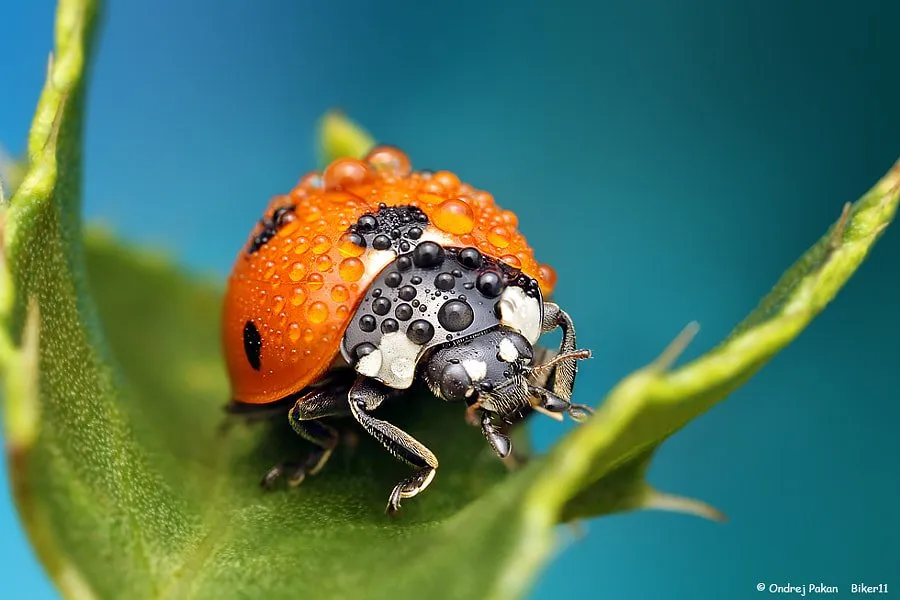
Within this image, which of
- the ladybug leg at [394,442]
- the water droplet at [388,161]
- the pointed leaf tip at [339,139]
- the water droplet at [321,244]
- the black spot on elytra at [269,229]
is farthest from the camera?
the pointed leaf tip at [339,139]

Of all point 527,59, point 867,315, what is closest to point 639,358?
point 867,315

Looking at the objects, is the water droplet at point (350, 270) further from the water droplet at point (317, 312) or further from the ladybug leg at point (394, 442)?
the ladybug leg at point (394, 442)

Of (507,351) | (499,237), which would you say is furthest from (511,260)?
(507,351)

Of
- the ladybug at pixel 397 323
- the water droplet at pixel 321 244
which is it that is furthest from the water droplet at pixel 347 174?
the water droplet at pixel 321 244

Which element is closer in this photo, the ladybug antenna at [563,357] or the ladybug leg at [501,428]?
the ladybug leg at [501,428]

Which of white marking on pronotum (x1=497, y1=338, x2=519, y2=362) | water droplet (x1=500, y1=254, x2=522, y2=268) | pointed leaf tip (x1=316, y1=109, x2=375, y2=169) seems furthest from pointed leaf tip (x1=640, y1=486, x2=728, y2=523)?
pointed leaf tip (x1=316, y1=109, x2=375, y2=169)

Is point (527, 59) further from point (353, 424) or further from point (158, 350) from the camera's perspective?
point (353, 424)

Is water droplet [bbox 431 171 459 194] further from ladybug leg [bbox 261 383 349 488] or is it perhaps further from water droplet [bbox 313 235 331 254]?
ladybug leg [bbox 261 383 349 488]
